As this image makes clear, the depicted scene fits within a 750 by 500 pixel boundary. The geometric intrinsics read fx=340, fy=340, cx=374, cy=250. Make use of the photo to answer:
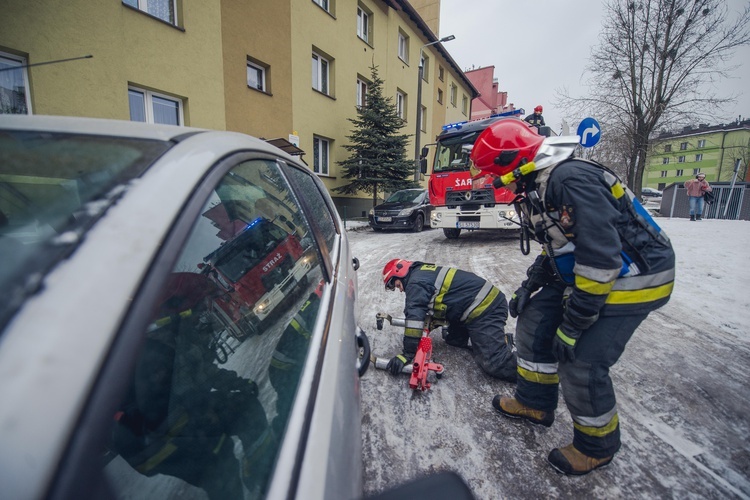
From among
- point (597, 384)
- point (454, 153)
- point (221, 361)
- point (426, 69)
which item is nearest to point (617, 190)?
point (597, 384)

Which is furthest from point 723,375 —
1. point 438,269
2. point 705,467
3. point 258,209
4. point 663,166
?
point 663,166

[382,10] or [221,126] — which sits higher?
[382,10]

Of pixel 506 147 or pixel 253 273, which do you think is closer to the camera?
pixel 253 273

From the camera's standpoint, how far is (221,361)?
0.84m

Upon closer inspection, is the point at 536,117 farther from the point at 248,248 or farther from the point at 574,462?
the point at 248,248

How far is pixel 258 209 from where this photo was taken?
124cm

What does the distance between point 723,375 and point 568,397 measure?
6.02ft

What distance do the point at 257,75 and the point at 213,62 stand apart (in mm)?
2010

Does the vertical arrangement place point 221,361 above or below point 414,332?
above

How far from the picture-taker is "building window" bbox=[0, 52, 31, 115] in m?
5.23

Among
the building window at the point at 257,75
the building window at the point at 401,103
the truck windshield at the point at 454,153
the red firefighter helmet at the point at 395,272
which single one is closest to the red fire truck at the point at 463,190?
the truck windshield at the point at 454,153

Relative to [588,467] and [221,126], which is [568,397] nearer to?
[588,467]

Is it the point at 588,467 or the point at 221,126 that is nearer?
the point at 588,467

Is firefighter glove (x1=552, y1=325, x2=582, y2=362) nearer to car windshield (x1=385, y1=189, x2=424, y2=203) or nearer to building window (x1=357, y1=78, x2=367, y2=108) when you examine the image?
car windshield (x1=385, y1=189, x2=424, y2=203)
